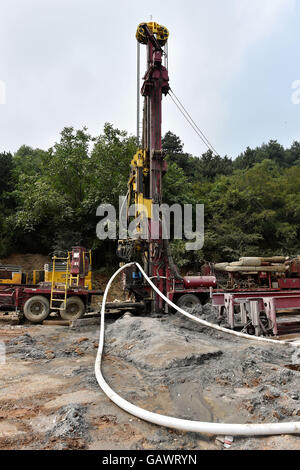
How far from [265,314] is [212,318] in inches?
75.6

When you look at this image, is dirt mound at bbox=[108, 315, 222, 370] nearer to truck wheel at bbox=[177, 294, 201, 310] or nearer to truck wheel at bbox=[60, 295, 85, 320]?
truck wheel at bbox=[60, 295, 85, 320]

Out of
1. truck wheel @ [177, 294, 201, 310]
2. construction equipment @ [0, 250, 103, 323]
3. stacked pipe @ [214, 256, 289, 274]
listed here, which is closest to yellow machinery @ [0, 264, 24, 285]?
construction equipment @ [0, 250, 103, 323]

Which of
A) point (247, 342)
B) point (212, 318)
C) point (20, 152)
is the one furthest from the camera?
point (20, 152)

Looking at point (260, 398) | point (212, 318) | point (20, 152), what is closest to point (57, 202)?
point (212, 318)

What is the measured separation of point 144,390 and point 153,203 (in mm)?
7475

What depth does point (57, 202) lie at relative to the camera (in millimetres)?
19953

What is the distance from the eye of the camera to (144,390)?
4395 mm

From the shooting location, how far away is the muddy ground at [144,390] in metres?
3.05

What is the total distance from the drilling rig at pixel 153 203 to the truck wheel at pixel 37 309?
3.10 m

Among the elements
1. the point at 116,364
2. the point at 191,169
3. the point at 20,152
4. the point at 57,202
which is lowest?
the point at 116,364

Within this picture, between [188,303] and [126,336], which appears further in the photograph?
[188,303]

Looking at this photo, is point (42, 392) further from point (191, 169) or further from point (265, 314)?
point (191, 169)

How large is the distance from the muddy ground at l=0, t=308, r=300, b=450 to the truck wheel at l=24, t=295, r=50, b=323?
387 cm
